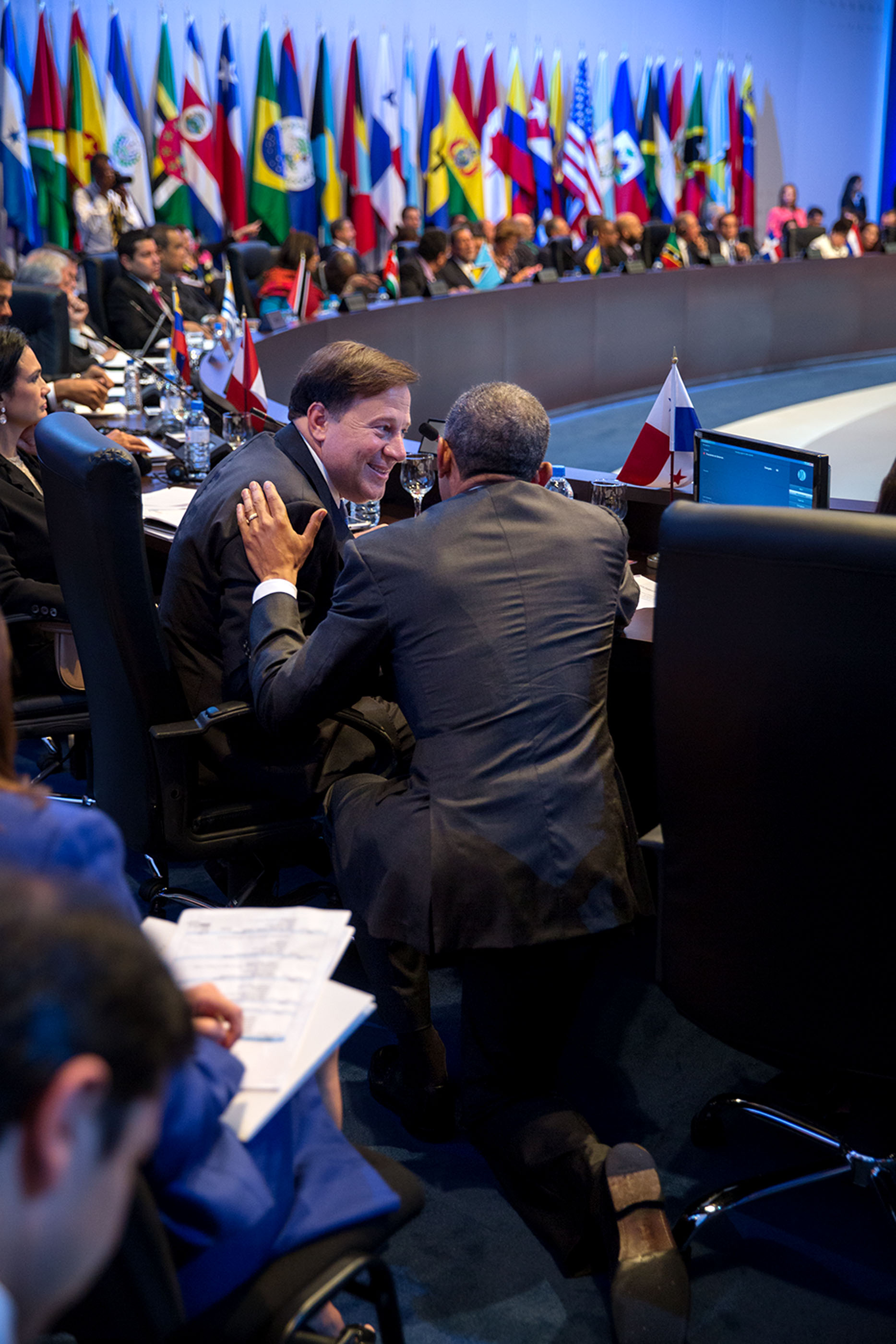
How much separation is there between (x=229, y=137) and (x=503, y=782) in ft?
31.1

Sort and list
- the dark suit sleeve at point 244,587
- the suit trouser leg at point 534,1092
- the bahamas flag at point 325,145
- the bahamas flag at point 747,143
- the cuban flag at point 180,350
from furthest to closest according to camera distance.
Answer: the bahamas flag at point 747,143 → the bahamas flag at point 325,145 → the cuban flag at point 180,350 → the dark suit sleeve at point 244,587 → the suit trouser leg at point 534,1092

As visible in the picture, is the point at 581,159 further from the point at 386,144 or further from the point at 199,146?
the point at 199,146

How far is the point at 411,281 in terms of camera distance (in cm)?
784

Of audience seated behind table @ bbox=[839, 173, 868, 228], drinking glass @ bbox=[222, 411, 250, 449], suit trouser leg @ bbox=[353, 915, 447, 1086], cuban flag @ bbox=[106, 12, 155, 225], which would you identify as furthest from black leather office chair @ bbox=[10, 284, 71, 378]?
audience seated behind table @ bbox=[839, 173, 868, 228]

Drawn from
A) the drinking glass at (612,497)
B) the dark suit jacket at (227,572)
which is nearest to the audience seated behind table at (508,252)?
the drinking glass at (612,497)

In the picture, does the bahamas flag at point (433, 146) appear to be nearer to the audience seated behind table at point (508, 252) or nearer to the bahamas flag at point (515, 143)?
the bahamas flag at point (515, 143)

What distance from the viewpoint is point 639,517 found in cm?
297

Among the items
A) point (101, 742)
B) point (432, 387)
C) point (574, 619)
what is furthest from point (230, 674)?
point (432, 387)

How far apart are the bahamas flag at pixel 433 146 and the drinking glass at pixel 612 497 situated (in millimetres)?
9052

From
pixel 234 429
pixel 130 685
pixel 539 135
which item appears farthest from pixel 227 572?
pixel 539 135

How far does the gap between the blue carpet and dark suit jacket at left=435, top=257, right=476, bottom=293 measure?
1181mm

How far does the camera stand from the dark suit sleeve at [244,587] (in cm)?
223

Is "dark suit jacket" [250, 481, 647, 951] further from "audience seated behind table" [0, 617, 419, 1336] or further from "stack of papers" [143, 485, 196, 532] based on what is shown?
"stack of papers" [143, 485, 196, 532]

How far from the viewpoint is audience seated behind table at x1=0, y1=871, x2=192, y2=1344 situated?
69 cm
